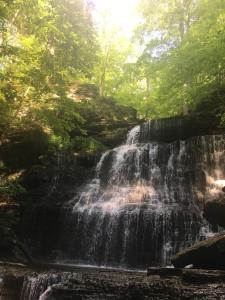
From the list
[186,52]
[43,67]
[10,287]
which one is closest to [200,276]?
[10,287]

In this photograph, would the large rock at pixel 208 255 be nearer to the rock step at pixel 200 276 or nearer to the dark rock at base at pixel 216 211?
the rock step at pixel 200 276

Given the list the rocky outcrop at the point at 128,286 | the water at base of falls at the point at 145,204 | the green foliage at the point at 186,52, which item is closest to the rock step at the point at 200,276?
the rocky outcrop at the point at 128,286

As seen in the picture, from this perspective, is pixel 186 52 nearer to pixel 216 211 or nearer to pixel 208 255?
pixel 216 211

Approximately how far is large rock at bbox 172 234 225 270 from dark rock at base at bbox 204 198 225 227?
2.75 meters

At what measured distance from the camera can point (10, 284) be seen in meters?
7.78

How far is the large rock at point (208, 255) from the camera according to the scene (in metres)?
7.00

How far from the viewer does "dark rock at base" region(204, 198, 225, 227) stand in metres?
9.94

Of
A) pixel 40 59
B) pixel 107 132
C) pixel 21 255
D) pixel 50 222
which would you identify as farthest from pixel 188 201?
pixel 107 132

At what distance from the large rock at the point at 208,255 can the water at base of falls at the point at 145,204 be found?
4194 mm

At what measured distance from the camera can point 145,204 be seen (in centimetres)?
1327

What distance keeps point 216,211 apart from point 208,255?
3.12 meters

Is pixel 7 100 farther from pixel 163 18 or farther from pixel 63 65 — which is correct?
pixel 163 18

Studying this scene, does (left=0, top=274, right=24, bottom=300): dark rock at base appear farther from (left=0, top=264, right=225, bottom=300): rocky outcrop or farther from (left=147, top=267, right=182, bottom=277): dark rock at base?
(left=147, top=267, right=182, bottom=277): dark rock at base

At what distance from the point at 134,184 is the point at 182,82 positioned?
6410 mm
